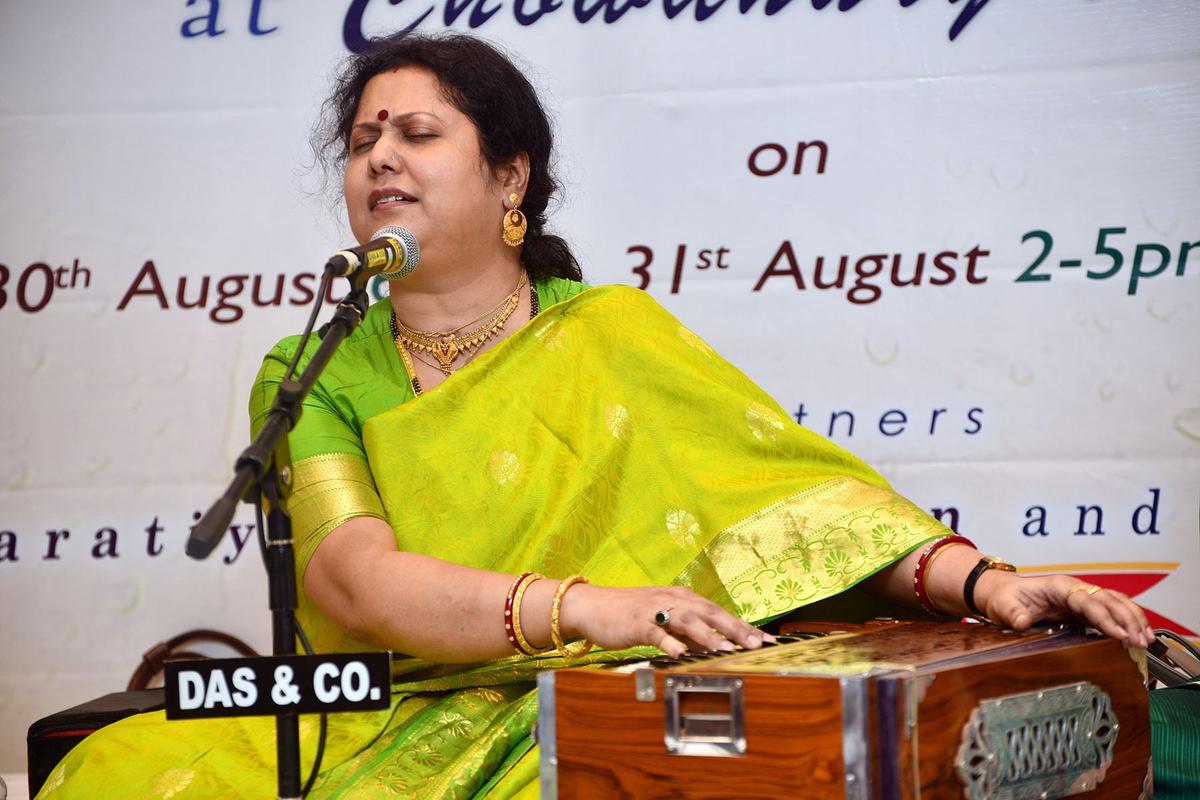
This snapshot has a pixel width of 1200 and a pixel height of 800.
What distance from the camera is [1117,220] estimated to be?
3229 millimetres

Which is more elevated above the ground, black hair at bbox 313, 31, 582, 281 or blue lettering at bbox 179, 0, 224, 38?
blue lettering at bbox 179, 0, 224, 38

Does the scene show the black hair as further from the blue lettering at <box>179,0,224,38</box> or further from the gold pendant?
the blue lettering at <box>179,0,224,38</box>

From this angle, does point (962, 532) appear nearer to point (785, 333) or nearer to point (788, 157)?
point (785, 333)

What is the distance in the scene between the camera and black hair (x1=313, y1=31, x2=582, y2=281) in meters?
2.36

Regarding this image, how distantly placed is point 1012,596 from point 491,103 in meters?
1.25

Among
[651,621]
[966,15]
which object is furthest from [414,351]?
[966,15]

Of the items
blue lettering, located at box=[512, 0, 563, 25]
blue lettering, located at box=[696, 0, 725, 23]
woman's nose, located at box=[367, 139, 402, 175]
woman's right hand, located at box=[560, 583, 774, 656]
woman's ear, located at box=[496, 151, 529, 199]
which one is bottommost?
woman's right hand, located at box=[560, 583, 774, 656]

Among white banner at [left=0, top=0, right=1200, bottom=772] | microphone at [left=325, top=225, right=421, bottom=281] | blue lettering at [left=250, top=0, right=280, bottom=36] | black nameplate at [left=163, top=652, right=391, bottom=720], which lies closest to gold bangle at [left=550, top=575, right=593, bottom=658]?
black nameplate at [left=163, top=652, right=391, bottom=720]

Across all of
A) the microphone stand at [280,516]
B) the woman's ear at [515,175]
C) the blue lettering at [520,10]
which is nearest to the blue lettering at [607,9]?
the blue lettering at [520,10]

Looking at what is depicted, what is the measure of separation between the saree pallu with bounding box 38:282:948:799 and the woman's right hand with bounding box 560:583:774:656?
17 centimetres

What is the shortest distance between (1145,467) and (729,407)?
59.8 inches

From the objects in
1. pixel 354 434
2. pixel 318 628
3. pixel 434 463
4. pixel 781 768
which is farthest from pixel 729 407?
pixel 781 768

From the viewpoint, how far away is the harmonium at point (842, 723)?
4.27 ft

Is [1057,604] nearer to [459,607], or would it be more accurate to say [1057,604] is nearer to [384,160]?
[459,607]
